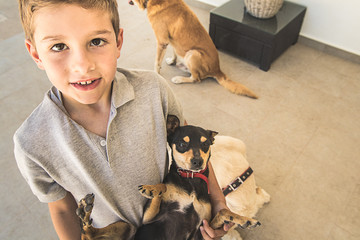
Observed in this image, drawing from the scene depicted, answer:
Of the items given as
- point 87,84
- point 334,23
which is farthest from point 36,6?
point 334,23

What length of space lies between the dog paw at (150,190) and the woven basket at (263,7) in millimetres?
2316

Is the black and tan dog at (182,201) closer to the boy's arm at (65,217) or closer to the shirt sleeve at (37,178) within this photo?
the boy's arm at (65,217)

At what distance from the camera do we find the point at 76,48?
0.59m

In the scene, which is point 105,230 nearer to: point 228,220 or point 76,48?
point 228,220

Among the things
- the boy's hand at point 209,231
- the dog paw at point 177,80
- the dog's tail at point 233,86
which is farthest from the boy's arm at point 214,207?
the dog paw at point 177,80

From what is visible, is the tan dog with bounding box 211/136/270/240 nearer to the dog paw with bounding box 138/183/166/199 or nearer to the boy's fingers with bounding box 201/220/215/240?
the boy's fingers with bounding box 201/220/215/240

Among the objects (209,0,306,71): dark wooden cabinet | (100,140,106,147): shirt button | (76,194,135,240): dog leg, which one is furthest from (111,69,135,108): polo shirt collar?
(209,0,306,71): dark wooden cabinet

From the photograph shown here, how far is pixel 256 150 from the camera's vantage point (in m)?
2.14

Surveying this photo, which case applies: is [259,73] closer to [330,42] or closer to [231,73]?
[231,73]

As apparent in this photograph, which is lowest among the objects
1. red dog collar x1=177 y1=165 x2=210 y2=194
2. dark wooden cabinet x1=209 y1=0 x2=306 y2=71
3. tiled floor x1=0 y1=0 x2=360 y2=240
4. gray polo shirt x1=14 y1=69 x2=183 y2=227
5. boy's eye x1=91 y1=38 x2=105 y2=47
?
tiled floor x1=0 y1=0 x2=360 y2=240

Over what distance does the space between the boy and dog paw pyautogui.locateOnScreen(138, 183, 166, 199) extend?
0.02 metres

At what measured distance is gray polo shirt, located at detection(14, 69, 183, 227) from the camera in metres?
0.69

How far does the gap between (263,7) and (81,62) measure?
8.00 feet

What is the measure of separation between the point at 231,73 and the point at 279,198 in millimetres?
1458
